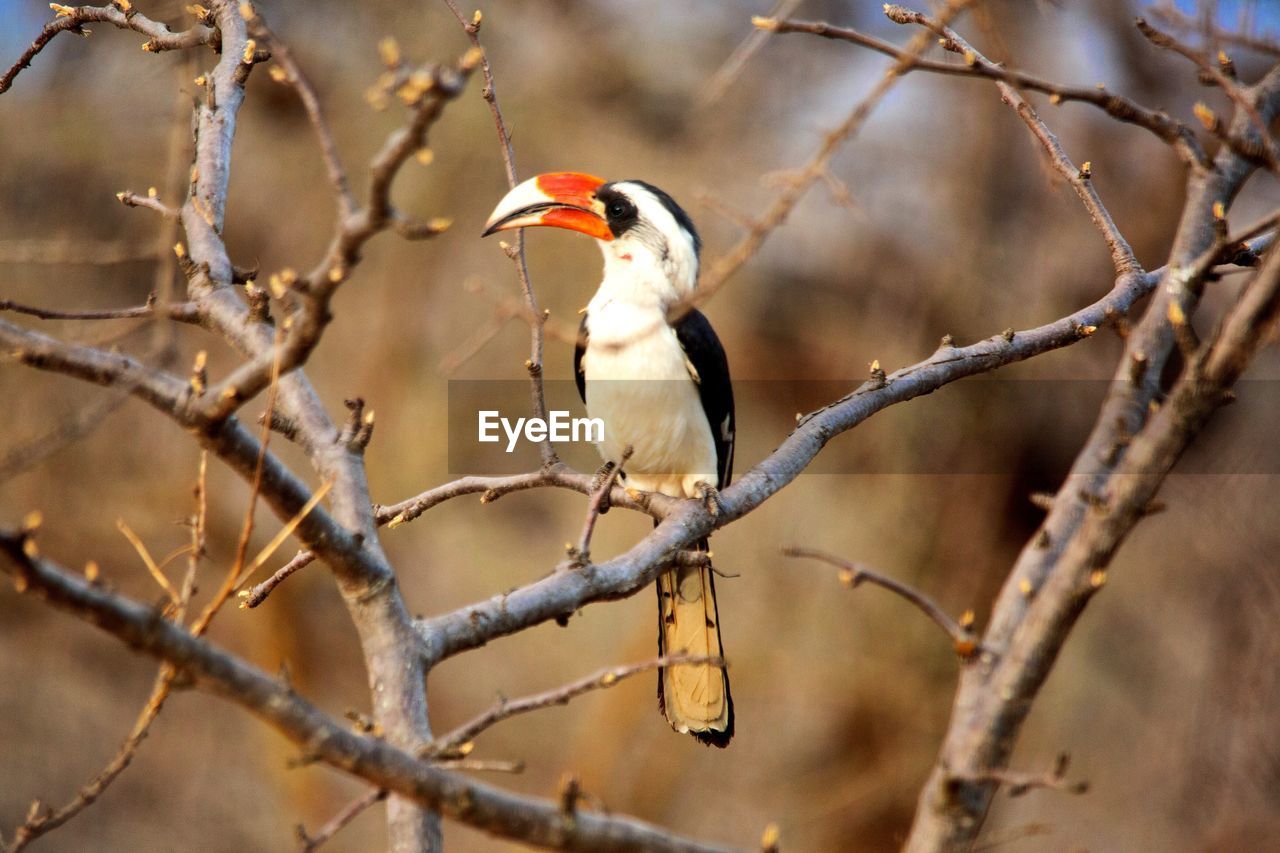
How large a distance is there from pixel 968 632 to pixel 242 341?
1.17m

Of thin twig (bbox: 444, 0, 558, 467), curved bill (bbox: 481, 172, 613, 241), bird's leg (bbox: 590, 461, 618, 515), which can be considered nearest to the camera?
bird's leg (bbox: 590, 461, 618, 515)

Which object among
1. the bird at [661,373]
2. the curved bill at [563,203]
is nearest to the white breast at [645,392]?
the bird at [661,373]

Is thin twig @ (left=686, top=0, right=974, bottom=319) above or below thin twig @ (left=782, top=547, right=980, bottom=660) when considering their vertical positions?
above

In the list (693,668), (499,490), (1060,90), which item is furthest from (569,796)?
(693,668)

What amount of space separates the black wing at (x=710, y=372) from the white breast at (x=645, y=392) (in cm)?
3

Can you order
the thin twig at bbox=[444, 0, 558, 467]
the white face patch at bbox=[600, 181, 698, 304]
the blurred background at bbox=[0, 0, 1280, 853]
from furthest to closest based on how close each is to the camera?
1. the blurred background at bbox=[0, 0, 1280, 853]
2. the white face patch at bbox=[600, 181, 698, 304]
3. the thin twig at bbox=[444, 0, 558, 467]

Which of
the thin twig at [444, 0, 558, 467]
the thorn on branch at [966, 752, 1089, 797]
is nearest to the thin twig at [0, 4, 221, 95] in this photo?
the thin twig at [444, 0, 558, 467]

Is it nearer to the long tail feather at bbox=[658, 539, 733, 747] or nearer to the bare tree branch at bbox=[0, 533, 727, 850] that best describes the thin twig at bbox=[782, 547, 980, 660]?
the bare tree branch at bbox=[0, 533, 727, 850]

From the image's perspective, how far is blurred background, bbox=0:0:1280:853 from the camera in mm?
6359

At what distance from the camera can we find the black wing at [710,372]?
3066mm

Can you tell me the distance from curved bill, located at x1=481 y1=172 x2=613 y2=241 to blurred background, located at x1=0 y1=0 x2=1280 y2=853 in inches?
126

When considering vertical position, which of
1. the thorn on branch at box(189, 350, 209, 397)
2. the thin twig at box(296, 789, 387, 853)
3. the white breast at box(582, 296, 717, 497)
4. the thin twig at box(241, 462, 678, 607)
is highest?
the white breast at box(582, 296, 717, 497)

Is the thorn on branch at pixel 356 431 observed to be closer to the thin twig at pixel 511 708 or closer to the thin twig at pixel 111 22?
the thin twig at pixel 511 708

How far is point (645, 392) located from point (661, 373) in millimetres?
64
